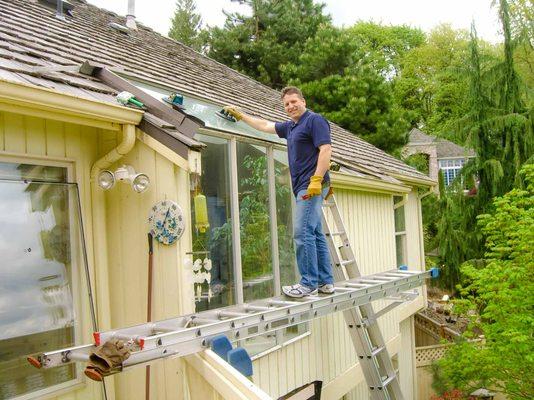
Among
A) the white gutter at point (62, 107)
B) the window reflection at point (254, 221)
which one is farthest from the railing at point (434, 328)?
the white gutter at point (62, 107)

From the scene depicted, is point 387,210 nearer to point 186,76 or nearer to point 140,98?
point 186,76

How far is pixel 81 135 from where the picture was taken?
4262mm

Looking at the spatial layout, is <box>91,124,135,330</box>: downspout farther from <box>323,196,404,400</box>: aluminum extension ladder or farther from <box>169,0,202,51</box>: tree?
<box>169,0,202,51</box>: tree

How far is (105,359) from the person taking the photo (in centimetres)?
261

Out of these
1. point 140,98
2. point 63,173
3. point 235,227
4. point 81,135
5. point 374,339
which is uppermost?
point 140,98

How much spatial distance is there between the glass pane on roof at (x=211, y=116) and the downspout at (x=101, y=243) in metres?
0.83

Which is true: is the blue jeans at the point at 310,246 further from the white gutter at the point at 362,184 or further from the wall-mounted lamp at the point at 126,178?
the white gutter at the point at 362,184

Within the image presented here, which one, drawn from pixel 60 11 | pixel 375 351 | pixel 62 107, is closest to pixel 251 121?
pixel 62 107

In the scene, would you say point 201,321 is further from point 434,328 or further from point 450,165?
point 450,165

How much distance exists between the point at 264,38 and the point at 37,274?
22.6m

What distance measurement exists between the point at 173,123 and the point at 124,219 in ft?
2.82

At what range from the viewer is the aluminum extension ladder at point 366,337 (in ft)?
18.5

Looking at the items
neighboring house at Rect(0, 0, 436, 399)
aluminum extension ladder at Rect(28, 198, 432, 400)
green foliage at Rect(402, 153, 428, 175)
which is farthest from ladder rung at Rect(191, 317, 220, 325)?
green foliage at Rect(402, 153, 428, 175)

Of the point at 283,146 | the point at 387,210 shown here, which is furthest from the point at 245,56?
the point at 283,146
